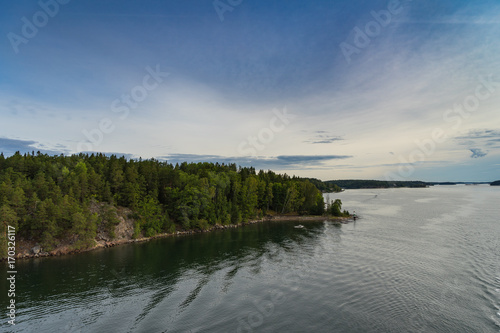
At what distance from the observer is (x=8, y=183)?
2307 inches

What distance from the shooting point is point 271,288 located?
121 ft

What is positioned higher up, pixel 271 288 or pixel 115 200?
pixel 115 200

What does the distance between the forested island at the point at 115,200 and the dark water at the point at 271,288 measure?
8.81 metres

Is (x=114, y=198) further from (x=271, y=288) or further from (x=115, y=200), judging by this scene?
(x=271, y=288)

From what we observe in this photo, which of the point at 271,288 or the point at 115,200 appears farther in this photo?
the point at 115,200

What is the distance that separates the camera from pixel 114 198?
77.9 m

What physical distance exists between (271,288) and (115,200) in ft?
202

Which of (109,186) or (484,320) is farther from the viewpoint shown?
(109,186)

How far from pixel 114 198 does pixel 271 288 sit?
61608 millimetres

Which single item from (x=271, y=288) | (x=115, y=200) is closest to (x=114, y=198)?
(x=115, y=200)

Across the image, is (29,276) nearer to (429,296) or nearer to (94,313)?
(94,313)

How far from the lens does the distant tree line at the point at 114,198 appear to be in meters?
57.1

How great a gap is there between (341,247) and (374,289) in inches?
1033

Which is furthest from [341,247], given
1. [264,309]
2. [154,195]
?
[154,195]
